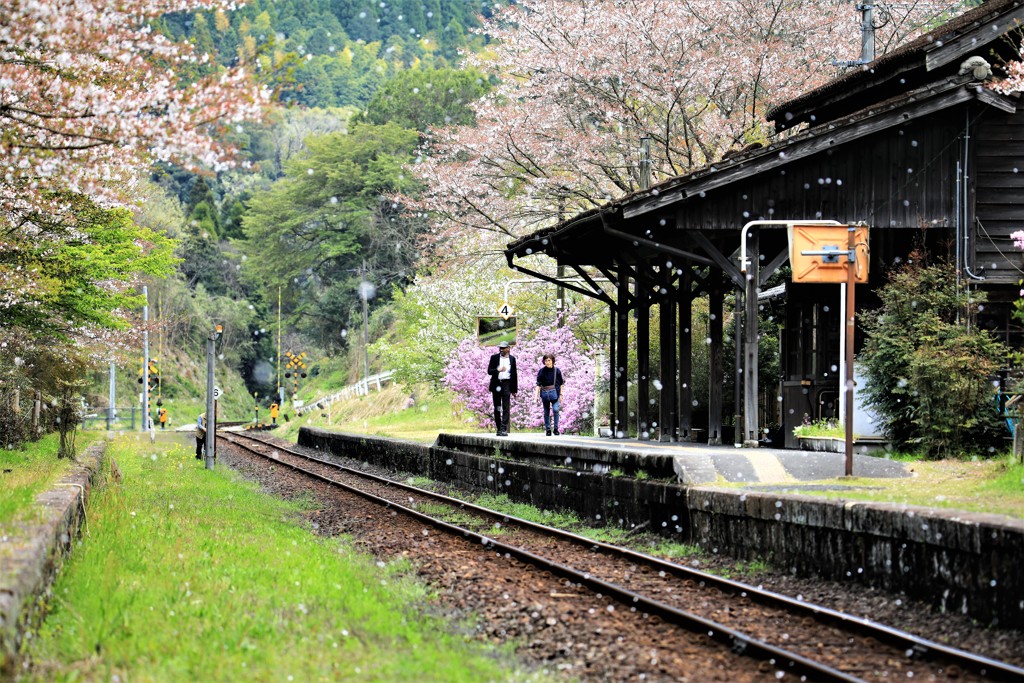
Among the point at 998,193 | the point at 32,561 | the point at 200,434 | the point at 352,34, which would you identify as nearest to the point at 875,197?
the point at 998,193

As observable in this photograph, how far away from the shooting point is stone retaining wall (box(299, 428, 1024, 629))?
7.63m

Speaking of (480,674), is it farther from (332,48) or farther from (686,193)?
(332,48)

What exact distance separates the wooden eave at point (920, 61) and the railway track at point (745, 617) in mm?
9099

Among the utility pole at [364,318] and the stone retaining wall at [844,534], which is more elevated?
the utility pole at [364,318]

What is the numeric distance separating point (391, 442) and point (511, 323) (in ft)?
14.6

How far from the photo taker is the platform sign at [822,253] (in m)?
11.6

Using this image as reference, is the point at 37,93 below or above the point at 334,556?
above

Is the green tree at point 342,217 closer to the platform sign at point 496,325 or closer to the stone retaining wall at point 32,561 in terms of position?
the platform sign at point 496,325

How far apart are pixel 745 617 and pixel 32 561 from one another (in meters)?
4.64

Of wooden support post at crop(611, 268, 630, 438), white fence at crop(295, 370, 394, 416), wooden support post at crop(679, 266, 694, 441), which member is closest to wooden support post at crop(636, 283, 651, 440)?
wooden support post at crop(611, 268, 630, 438)

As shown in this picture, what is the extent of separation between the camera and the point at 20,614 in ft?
19.3

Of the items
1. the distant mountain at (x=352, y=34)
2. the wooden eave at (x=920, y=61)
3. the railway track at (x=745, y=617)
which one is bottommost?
the railway track at (x=745, y=617)

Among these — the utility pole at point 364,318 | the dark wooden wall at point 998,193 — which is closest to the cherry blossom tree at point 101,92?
the dark wooden wall at point 998,193

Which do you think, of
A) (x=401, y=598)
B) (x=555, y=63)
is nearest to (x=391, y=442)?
(x=555, y=63)
